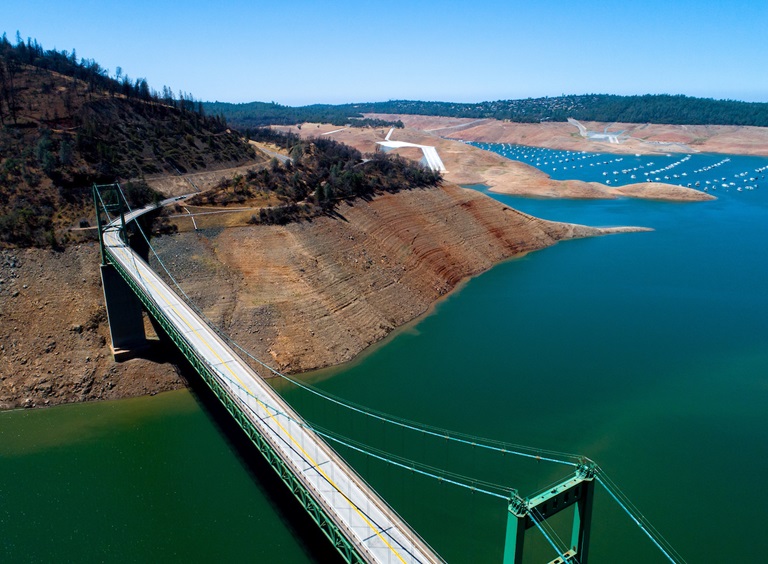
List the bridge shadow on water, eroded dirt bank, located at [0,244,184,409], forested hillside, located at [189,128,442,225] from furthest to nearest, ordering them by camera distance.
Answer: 1. forested hillside, located at [189,128,442,225]
2. eroded dirt bank, located at [0,244,184,409]
3. the bridge shadow on water

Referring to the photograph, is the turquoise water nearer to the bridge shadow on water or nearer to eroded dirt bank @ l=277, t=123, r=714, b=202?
eroded dirt bank @ l=277, t=123, r=714, b=202

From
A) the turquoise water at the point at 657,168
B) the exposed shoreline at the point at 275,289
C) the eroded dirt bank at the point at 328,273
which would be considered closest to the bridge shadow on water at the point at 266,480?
the exposed shoreline at the point at 275,289

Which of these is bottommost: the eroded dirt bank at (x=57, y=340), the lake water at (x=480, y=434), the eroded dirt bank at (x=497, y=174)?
the lake water at (x=480, y=434)

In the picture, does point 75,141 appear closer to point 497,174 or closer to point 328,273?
point 328,273

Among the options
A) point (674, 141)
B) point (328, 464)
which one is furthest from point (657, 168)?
point (328, 464)

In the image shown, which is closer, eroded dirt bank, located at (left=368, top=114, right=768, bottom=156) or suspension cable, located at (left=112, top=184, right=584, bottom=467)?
suspension cable, located at (left=112, top=184, right=584, bottom=467)

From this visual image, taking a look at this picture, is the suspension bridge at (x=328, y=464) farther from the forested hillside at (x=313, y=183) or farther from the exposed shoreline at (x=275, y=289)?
the forested hillside at (x=313, y=183)

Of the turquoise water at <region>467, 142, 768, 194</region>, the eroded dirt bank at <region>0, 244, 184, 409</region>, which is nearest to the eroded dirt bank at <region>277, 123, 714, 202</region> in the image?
the turquoise water at <region>467, 142, 768, 194</region>
